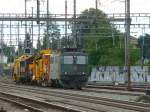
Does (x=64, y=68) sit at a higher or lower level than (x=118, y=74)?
higher

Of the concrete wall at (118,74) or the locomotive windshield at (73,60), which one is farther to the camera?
the concrete wall at (118,74)

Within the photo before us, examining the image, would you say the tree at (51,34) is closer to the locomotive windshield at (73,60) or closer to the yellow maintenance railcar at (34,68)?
the yellow maintenance railcar at (34,68)

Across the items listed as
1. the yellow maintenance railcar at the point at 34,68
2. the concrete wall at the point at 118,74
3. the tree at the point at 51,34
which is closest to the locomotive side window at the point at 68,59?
the yellow maintenance railcar at the point at 34,68

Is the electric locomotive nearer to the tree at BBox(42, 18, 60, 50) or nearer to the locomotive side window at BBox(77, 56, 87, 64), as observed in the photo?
the locomotive side window at BBox(77, 56, 87, 64)

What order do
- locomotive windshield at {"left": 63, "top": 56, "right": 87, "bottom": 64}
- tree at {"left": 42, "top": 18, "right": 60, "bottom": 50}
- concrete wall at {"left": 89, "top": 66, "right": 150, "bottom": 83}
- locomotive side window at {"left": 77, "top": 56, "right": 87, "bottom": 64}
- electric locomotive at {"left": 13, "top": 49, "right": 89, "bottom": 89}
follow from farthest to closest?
tree at {"left": 42, "top": 18, "right": 60, "bottom": 50} → concrete wall at {"left": 89, "top": 66, "right": 150, "bottom": 83} → locomotive side window at {"left": 77, "top": 56, "right": 87, "bottom": 64} → locomotive windshield at {"left": 63, "top": 56, "right": 87, "bottom": 64} → electric locomotive at {"left": 13, "top": 49, "right": 89, "bottom": 89}

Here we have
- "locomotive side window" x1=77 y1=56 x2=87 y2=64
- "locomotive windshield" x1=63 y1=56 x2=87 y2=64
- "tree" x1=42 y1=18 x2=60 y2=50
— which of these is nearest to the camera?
"locomotive windshield" x1=63 y1=56 x2=87 y2=64

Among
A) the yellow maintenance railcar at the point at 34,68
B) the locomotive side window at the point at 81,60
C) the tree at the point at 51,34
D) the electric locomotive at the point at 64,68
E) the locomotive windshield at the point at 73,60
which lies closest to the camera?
the electric locomotive at the point at 64,68

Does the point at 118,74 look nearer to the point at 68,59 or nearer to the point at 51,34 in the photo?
the point at 68,59

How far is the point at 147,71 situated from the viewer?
60562mm

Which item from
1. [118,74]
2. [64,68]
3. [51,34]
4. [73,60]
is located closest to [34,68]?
[118,74]

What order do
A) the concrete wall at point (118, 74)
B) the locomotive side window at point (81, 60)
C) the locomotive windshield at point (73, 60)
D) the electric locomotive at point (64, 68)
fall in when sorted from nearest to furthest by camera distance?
1. the electric locomotive at point (64, 68)
2. the locomotive windshield at point (73, 60)
3. the locomotive side window at point (81, 60)
4. the concrete wall at point (118, 74)

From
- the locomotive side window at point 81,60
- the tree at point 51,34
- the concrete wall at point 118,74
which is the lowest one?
the concrete wall at point 118,74

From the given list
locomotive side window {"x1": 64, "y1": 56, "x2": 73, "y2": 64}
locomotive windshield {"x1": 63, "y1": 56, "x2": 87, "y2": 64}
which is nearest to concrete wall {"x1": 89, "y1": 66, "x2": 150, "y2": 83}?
locomotive windshield {"x1": 63, "y1": 56, "x2": 87, "y2": 64}

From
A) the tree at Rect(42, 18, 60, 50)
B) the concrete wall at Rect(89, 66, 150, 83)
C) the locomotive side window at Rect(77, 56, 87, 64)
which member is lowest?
the concrete wall at Rect(89, 66, 150, 83)
